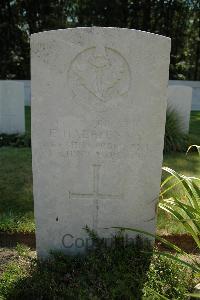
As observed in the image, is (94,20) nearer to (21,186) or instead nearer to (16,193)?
(21,186)

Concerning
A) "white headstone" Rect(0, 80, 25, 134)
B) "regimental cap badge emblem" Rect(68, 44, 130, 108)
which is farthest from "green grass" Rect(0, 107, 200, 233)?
"regimental cap badge emblem" Rect(68, 44, 130, 108)

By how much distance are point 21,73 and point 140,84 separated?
68.4ft

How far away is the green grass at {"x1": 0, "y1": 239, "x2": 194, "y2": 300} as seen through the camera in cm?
258

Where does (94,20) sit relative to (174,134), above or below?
above

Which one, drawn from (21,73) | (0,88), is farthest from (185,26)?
(0,88)

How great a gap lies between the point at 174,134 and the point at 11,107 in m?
3.48

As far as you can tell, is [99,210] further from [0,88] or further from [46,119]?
[0,88]

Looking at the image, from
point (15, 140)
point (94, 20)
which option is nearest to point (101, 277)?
point (15, 140)

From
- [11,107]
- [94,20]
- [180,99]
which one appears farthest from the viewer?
[94,20]

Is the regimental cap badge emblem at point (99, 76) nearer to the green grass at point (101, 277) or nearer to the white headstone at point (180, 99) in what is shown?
the green grass at point (101, 277)

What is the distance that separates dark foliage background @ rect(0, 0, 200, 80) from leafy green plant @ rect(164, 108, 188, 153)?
15.2 m

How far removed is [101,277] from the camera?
2691mm

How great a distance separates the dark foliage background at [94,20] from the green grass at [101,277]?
1965cm

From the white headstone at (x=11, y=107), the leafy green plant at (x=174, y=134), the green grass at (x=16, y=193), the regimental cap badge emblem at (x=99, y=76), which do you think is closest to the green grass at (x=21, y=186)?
the green grass at (x=16, y=193)
